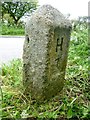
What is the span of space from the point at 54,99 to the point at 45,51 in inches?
13.5

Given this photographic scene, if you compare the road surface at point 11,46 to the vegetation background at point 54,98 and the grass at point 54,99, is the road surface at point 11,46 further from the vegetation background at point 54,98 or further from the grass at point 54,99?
the grass at point 54,99

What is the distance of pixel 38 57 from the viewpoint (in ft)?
5.77

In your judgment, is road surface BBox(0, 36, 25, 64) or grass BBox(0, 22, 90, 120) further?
road surface BBox(0, 36, 25, 64)

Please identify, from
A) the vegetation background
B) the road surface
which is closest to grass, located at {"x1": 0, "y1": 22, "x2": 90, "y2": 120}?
the vegetation background

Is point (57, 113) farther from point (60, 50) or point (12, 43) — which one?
point (12, 43)

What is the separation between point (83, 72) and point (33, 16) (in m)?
0.75

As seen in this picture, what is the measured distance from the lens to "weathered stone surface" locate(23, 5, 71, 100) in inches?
67.7

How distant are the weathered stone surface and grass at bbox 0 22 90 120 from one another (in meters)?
0.07

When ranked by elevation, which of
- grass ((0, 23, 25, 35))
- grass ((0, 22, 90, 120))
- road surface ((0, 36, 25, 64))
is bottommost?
grass ((0, 22, 90, 120))

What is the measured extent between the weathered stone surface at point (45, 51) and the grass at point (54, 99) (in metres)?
0.07

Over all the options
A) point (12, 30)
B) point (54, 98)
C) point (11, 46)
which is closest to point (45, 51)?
point (54, 98)

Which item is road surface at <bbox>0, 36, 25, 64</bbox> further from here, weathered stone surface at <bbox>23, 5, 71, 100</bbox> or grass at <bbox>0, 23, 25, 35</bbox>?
weathered stone surface at <bbox>23, 5, 71, 100</bbox>

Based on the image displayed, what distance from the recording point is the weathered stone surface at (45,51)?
1.72 metres

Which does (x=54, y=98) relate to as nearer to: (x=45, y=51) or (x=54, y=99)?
(x=54, y=99)
